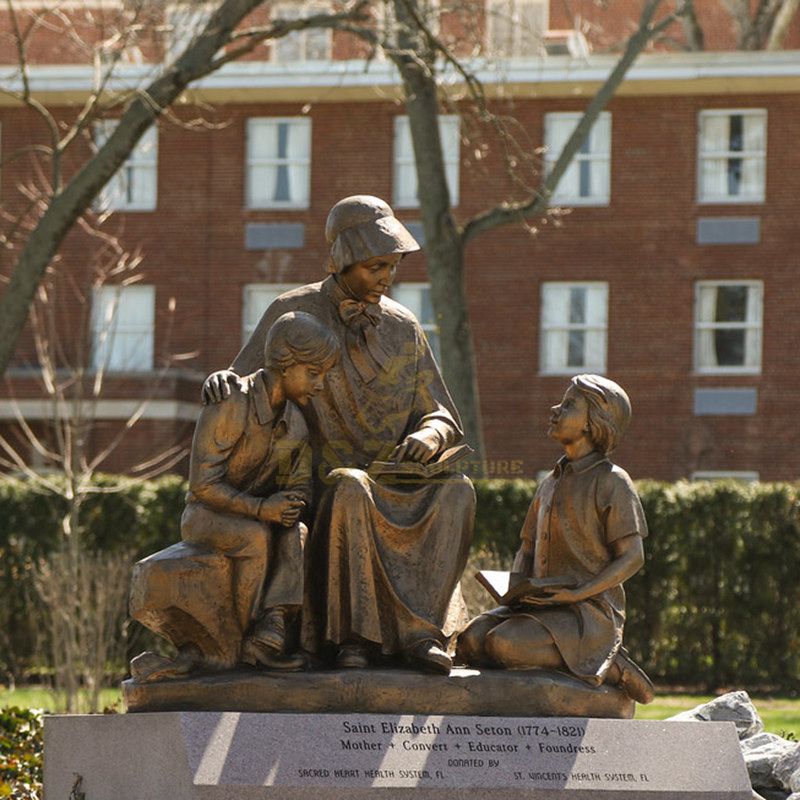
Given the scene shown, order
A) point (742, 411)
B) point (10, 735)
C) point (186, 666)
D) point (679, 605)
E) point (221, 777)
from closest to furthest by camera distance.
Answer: point (221, 777) → point (186, 666) → point (10, 735) → point (679, 605) → point (742, 411)

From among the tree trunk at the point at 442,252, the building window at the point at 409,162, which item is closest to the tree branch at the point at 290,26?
the tree trunk at the point at 442,252

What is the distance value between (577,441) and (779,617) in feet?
40.4

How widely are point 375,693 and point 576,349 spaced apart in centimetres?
2458

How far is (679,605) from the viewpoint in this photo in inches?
803

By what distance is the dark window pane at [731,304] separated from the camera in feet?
105

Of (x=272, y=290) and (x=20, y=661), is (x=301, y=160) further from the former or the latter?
(x=20, y=661)

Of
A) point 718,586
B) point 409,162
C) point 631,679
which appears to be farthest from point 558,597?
point 409,162

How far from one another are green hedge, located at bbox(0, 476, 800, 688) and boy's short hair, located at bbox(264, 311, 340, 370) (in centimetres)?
1161

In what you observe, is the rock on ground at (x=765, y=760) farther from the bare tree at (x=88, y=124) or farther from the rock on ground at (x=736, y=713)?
the bare tree at (x=88, y=124)

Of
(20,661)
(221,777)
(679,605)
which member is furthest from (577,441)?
(20,661)

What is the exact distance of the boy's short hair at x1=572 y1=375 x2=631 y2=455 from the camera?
855 cm

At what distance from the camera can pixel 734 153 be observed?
105ft

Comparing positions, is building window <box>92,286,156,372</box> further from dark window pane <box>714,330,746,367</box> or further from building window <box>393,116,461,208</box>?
dark window pane <box>714,330,746,367</box>

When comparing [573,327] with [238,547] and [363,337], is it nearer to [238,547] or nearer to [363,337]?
[363,337]
